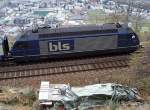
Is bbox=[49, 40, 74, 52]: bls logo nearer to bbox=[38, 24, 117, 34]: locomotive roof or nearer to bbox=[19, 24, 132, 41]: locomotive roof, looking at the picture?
bbox=[19, 24, 132, 41]: locomotive roof

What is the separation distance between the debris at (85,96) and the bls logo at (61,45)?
345 inches

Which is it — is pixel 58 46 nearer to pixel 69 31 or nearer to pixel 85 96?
pixel 69 31

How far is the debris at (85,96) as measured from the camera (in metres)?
14.7

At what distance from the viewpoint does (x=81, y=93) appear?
15.4 metres

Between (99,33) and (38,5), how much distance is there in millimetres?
51093

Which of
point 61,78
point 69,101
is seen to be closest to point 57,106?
point 69,101

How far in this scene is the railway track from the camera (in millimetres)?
22109

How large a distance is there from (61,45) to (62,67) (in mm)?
2010

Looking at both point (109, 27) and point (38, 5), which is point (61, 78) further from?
point (38, 5)

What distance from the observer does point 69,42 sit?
80.6ft

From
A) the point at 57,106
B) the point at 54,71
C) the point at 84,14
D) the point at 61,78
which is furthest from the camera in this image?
the point at 84,14

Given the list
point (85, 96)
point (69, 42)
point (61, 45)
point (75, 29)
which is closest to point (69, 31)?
point (75, 29)

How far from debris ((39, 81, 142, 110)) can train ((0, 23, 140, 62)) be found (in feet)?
28.9

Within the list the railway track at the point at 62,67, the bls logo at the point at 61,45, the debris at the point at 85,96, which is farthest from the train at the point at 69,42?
the debris at the point at 85,96
